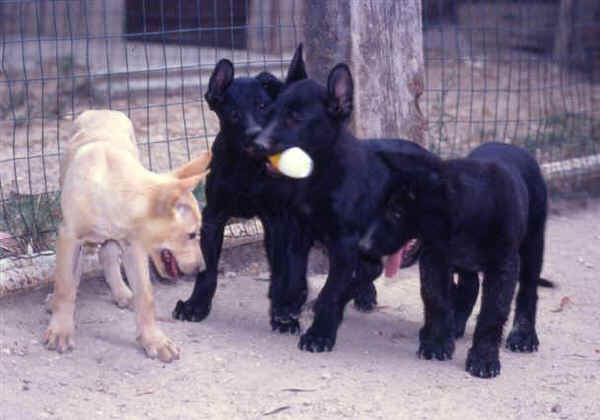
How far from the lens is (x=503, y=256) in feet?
14.2

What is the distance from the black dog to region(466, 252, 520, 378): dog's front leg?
939mm

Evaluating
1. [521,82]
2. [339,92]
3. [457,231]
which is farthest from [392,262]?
[521,82]

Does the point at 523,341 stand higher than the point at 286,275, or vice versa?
the point at 286,275

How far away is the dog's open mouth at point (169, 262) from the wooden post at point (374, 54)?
1.59 metres

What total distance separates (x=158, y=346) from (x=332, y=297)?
878mm

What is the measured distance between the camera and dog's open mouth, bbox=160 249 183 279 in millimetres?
4414

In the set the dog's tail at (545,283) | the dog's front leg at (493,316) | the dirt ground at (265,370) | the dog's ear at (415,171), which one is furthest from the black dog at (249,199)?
the dog's tail at (545,283)

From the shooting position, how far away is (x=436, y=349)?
4.56m

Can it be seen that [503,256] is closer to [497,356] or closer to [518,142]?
[497,356]

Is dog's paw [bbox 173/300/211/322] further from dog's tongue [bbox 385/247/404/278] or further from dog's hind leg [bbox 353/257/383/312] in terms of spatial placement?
dog's tongue [bbox 385/247/404/278]

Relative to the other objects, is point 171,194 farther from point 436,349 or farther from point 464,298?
point 464,298

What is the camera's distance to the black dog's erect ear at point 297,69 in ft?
15.8

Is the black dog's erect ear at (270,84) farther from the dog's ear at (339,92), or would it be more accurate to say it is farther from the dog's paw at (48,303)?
the dog's paw at (48,303)

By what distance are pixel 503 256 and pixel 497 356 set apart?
1.60 ft
